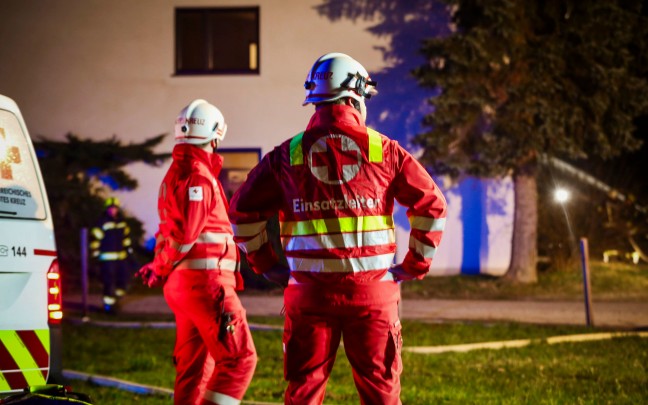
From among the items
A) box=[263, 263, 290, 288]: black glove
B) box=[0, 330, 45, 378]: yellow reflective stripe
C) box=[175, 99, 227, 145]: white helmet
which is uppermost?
box=[175, 99, 227, 145]: white helmet

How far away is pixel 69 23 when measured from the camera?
19.4m

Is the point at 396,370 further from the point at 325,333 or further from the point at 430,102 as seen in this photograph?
the point at 430,102

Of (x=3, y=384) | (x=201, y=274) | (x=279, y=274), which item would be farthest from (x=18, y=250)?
(x=279, y=274)

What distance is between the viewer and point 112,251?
45.2ft

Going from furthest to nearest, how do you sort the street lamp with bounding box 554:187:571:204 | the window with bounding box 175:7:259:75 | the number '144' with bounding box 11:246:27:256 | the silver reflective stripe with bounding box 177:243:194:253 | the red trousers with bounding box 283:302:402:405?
the window with bounding box 175:7:259:75
the street lamp with bounding box 554:187:571:204
the silver reflective stripe with bounding box 177:243:194:253
the number '144' with bounding box 11:246:27:256
the red trousers with bounding box 283:302:402:405

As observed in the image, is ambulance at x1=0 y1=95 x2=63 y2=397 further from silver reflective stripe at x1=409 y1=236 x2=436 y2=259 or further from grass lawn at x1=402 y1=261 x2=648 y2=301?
grass lawn at x1=402 y1=261 x2=648 y2=301

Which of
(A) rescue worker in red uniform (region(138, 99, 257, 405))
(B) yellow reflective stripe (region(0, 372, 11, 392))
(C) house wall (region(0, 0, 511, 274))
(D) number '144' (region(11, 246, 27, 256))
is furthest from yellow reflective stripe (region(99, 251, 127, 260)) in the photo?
(B) yellow reflective stripe (region(0, 372, 11, 392))

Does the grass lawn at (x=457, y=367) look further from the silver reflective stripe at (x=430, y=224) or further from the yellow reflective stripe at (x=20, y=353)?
the silver reflective stripe at (x=430, y=224)

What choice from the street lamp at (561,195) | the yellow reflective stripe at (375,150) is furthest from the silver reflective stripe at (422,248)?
the street lamp at (561,195)

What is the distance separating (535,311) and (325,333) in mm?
9644

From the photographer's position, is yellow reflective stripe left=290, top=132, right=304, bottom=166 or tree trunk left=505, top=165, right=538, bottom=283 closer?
yellow reflective stripe left=290, top=132, right=304, bottom=166

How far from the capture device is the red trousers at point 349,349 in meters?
3.84

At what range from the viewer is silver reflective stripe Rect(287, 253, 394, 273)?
12.7 feet

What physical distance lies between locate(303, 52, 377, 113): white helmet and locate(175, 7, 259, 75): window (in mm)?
15342
